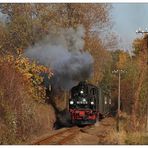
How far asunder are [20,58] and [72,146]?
3646mm

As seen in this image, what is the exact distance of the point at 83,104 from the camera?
23.7 m

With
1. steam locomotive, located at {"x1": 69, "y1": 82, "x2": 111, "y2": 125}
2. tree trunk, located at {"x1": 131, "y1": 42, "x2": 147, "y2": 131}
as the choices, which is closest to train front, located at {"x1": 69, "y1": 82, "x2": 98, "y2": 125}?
steam locomotive, located at {"x1": 69, "y1": 82, "x2": 111, "y2": 125}

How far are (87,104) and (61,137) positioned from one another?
434 cm

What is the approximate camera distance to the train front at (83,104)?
22309mm

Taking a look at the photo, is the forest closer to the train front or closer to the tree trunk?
the tree trunk

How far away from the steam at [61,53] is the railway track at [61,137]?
1.71 meters

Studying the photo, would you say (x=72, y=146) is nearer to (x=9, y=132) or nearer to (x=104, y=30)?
(x=9, y=132)

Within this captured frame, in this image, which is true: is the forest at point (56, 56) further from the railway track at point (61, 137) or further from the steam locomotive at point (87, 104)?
the steam locomotive at point (87, 104)

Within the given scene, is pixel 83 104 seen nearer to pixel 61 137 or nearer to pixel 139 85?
pixel 61 137

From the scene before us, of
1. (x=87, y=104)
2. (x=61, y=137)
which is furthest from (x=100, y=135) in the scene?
(x=87, y=104)

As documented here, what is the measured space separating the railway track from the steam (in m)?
1.71

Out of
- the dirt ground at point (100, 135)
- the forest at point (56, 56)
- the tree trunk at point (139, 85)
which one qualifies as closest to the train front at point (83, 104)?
the dirt ground at point (100, 135)

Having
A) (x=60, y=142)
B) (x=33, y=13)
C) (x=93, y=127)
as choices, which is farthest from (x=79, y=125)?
(x=33, y=13)

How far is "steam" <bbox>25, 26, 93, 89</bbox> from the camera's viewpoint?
19.6 m
